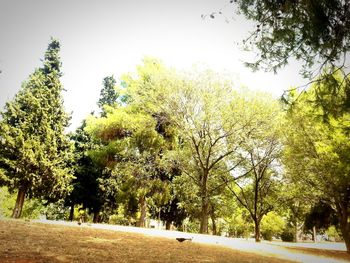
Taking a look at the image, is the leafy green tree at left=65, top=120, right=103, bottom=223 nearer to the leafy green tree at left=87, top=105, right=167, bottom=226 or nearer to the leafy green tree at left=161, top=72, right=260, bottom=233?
the leafy green tree at left=87, top=105, right=167, bottom=226

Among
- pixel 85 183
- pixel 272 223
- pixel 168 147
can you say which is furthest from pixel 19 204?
pixel 272 223

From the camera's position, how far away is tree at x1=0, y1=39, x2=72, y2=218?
21.9m

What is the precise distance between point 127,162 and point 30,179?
25.2ft

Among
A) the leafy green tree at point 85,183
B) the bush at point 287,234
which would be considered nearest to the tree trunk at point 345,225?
the leafy green tree at point 85,183

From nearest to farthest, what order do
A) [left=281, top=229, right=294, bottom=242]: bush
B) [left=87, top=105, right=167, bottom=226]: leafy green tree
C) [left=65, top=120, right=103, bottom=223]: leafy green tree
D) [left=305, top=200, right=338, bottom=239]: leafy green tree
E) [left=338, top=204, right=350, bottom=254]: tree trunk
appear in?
[left=338, top=204, right=350, bottom=254]: tree trunk, [left=87, top=105, right=167, bottom=226]: leafy green tree, [left=305, top=200, right=338, bottom=239]: leafy green tree, [left=65, top=120, right=103, bottom=223]: leafy green tree, [left=281, top=229, right=294, bottom=242]: bush

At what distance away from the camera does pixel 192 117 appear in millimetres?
22906

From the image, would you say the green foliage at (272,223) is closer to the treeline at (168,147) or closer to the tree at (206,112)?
the treeline at (168,147)

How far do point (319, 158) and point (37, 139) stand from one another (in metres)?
20.2

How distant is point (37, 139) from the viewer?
75.7 ft

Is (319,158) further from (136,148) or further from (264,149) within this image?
(136,148)

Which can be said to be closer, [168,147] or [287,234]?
[168,147]

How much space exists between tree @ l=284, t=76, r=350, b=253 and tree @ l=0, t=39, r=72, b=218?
722 inches

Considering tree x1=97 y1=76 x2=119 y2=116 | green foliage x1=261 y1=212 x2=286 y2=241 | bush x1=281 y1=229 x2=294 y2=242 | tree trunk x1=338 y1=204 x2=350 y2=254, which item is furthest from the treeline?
bush x1=281 y1=229 x2=294 y2=242

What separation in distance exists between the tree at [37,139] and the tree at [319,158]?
60.1 feet
